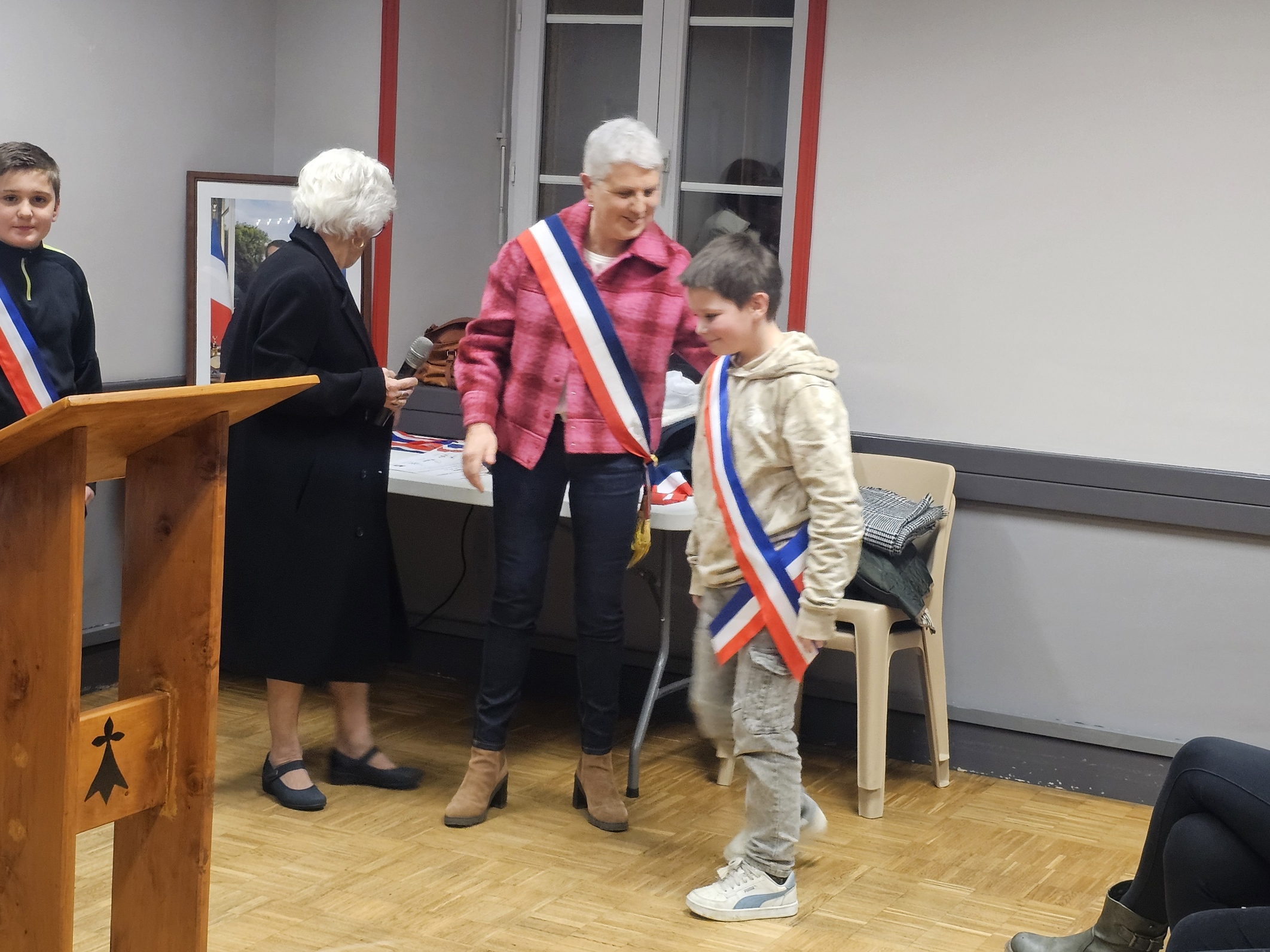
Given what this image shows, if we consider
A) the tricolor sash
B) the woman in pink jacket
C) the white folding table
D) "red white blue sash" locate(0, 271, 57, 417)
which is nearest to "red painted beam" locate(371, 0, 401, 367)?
the white folding table

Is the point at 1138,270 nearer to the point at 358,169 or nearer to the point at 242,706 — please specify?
the point at 358,169

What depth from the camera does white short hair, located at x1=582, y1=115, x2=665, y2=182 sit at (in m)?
2.59

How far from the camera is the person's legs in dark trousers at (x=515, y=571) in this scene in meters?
2.79

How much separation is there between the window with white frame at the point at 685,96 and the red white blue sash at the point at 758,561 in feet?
4.40

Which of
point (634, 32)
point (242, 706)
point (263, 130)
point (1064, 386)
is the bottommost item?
point (242, 706)

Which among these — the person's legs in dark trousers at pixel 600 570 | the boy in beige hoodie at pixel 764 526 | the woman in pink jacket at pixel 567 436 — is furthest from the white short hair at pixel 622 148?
the person's legs in dark trousers at pixel 600 570

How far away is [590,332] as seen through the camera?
8.91ft

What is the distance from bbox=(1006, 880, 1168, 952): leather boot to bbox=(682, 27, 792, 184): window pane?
2237mm

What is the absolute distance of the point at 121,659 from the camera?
1.77 metres

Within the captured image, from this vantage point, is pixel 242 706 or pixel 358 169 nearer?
pixel 358 169

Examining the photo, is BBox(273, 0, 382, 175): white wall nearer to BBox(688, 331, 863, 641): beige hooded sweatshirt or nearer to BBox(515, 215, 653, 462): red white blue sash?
BBox(515, 215, 653, 462): red white blue sash

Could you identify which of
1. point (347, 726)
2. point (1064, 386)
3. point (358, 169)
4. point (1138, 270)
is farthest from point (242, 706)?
point (1138, 270)

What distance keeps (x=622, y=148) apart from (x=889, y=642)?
1.25 m

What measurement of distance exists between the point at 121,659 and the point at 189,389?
426mm
